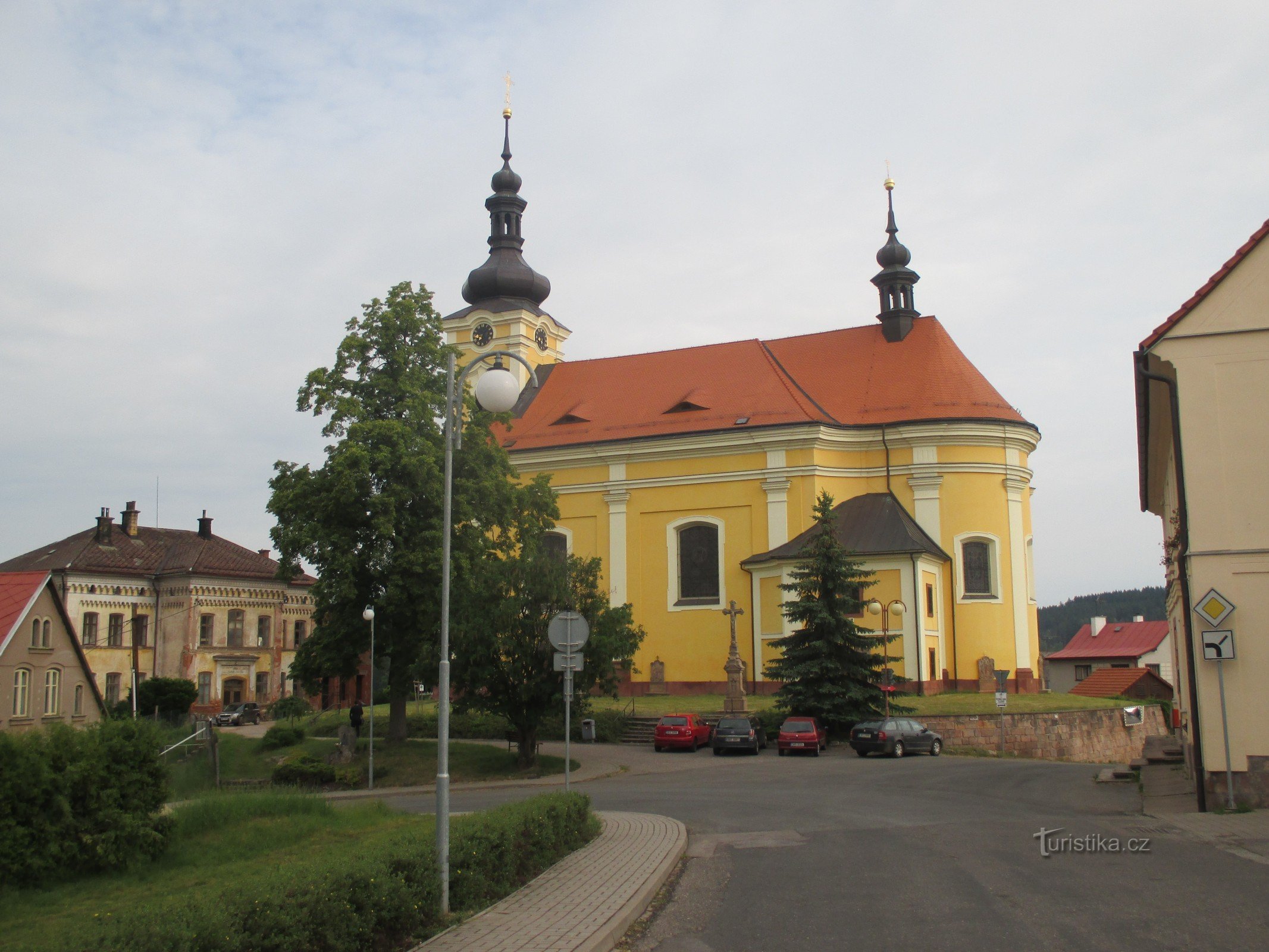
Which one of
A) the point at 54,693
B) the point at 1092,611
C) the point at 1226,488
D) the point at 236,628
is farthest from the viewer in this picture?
the point at 1092,611

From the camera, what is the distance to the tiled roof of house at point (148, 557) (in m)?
49.3

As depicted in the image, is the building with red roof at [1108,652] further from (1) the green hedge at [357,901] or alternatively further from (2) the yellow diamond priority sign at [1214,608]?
(1) the green hedge at [357,901]

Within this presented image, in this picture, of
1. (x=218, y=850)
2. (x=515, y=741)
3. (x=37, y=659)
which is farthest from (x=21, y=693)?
(x=218, y=850)

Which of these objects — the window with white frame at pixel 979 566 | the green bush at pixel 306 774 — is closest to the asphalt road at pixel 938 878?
the green bush at pixel 306 774

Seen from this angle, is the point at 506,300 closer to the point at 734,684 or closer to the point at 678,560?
the point at 678,560

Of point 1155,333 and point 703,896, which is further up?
point 1155,333

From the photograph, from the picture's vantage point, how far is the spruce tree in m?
29.0

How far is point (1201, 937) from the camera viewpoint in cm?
768

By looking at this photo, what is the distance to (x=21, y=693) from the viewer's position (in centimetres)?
2673

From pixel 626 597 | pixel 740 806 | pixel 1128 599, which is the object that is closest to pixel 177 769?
pixel 740 806

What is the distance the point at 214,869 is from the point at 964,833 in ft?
28.5

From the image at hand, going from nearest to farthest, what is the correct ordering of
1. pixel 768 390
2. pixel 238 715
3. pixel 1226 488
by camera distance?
1. pixel 1226 488
2. pixel 768 390
3. pixel 238 715

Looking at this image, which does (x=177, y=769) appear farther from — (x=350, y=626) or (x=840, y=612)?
(x=840, y=612)

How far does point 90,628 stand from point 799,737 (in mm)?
34665
